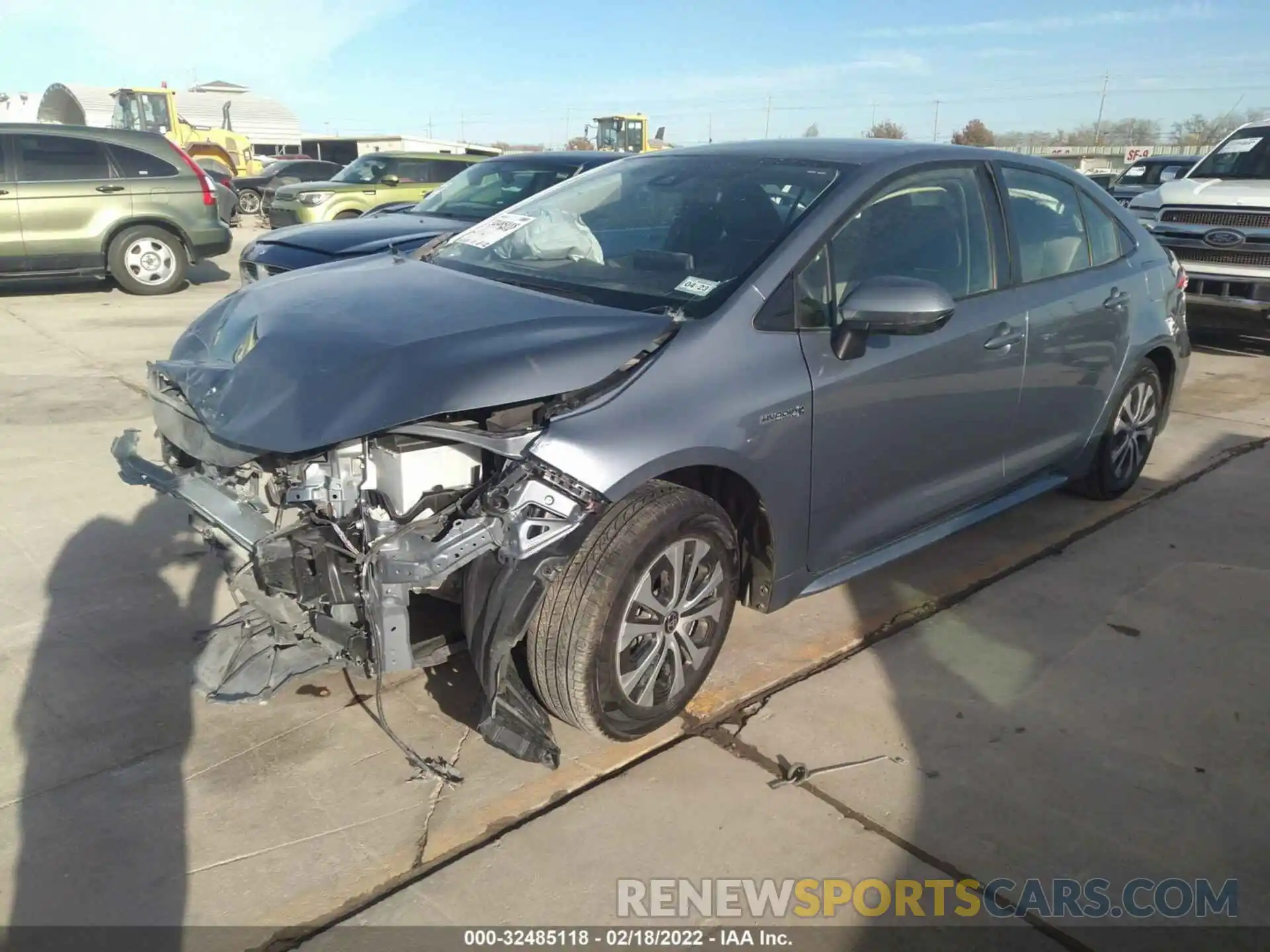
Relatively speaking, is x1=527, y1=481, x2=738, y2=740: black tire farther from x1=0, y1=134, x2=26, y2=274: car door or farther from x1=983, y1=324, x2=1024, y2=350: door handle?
x1=0, y1=134, x2=26, y2=274: car door

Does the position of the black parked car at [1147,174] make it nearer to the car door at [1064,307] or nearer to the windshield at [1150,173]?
the windshield at [1150,173]

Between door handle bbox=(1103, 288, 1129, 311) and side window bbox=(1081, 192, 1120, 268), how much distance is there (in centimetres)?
15

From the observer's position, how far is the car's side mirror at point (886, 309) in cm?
297

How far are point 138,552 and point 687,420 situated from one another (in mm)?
2763

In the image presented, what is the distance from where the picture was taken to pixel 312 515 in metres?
2.71

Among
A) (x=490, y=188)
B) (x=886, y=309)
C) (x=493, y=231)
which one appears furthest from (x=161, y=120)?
(x=886, y=309)

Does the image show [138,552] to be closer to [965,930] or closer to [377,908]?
[377,908]

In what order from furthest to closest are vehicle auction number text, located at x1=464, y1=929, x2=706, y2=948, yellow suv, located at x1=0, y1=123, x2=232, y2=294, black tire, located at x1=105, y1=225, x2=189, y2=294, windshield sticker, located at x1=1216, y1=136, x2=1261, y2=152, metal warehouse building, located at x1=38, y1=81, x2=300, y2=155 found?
1. metal warehouse building, located at x1=38, y1=81, x2=300, y2=155
2. black tire, located at x1=105, y1=225, x2=189, y2=294
3. yellow suv, located at x1=0, y1=123, x2=232, y2=294
4. windshield sticker, located at x1=1216, y1=136, x2=1261, y2=152
5. vehicle auction number text, located at x1=464, y1=929, x2=706, y2=948

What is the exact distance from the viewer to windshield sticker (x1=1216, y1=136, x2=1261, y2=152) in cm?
938

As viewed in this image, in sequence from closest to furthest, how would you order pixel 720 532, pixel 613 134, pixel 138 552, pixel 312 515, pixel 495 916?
pixel 495 916 → pixel 312 515 → pixel 720 532 → pixel 138 552 → pixel 613 134

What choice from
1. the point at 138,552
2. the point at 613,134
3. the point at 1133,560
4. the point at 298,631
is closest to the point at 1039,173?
the point at 1133,560

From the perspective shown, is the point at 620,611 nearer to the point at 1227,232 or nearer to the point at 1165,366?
the point at 1165,366

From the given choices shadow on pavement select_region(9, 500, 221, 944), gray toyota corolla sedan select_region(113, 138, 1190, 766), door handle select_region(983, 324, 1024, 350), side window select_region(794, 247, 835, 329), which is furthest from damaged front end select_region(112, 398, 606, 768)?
door handle select_region(983, 324, 1024, 350)

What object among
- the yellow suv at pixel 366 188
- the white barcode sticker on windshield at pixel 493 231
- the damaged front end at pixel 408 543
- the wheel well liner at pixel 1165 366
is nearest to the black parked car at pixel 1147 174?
the yellow suv at pixel 366 188
